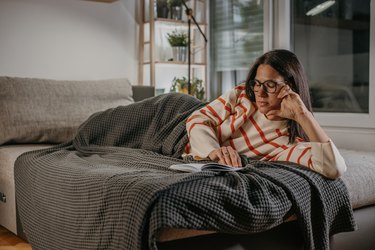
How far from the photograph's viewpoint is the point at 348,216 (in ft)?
5.93

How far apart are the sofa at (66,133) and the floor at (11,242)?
0.05 meters

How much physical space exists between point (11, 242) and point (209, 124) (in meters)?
1.18

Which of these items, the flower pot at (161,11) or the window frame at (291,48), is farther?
the flower pot at (161,11)

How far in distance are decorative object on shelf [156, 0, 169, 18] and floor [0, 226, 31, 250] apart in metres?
1.97

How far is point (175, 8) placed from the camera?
13.1 feet

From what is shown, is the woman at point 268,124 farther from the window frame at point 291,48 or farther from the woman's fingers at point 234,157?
the window frame at point 291,48

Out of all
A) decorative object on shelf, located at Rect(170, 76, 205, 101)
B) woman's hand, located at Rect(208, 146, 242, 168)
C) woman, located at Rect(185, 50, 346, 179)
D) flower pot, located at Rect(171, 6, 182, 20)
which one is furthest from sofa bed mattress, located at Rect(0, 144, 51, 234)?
flower pot, located at Rect(171, 6, 182, 20)

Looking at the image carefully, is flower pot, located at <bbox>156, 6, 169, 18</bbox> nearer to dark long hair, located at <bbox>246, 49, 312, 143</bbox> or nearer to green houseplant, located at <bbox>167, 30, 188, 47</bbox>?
green houseplant, located at <bbox>167, 30, 188, 47</bbox>


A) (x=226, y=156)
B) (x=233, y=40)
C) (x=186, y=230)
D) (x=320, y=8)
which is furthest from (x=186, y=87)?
(x=186, y=230)

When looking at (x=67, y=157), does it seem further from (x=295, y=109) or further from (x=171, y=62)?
(x=171, y=62)

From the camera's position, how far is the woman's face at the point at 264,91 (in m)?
1.94

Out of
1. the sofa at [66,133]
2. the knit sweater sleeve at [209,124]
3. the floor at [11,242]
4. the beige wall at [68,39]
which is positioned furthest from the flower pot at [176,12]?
the floor at [11,242]

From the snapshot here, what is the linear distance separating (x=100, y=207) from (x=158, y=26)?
2.67 m

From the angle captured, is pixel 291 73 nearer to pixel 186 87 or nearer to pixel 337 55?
pixel 337 55
